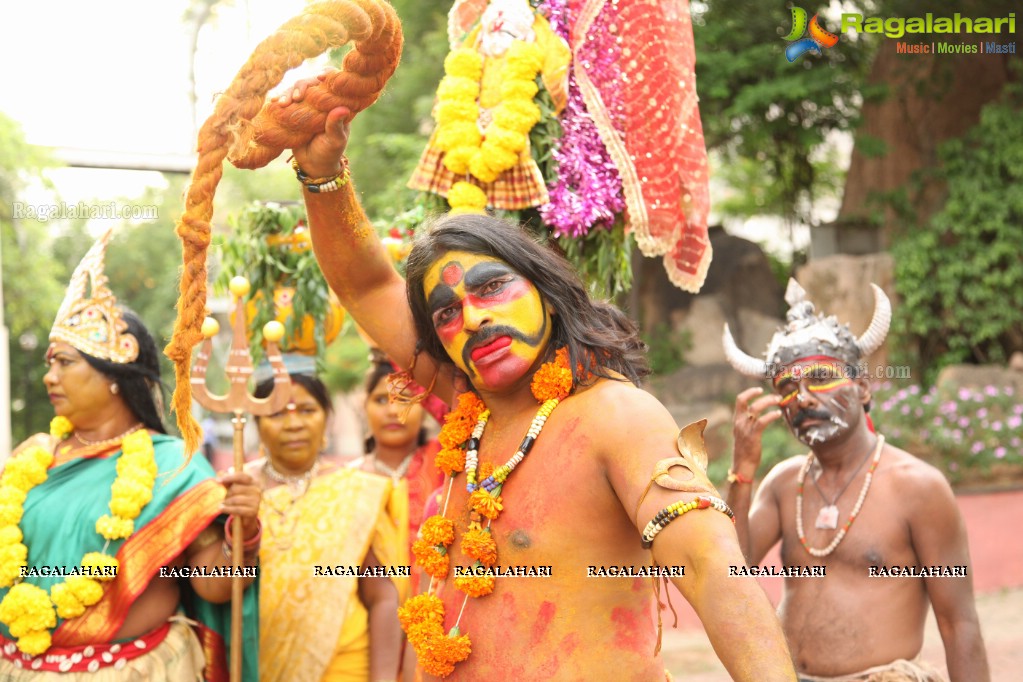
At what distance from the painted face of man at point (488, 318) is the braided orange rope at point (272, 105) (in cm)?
51

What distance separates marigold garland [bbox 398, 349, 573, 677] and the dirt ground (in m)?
5.49

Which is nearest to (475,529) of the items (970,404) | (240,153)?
(240,153)

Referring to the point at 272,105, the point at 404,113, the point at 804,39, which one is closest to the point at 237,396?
the point at 272,105

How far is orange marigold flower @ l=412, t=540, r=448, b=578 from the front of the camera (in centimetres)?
276

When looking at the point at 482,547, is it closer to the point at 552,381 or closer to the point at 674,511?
the point at 552,381

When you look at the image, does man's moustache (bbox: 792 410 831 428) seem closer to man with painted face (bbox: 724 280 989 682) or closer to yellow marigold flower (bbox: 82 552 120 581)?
man with painted face (bbox: 724 280 989 682)

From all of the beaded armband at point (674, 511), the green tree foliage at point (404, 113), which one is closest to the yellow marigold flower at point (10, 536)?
the beaded armband at point (674, 511)

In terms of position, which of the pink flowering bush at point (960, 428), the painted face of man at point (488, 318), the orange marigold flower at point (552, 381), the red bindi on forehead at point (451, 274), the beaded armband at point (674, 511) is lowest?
the pink flowering bush at point (960, 428)

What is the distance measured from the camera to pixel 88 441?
433cm

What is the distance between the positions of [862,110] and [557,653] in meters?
12.8

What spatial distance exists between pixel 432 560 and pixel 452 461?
0.27m

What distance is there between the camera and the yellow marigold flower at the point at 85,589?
3.85m

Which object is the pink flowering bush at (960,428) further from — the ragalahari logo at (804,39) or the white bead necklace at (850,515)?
the white bead necklace at (850,515)

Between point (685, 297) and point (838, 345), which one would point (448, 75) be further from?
point (685, 297)
